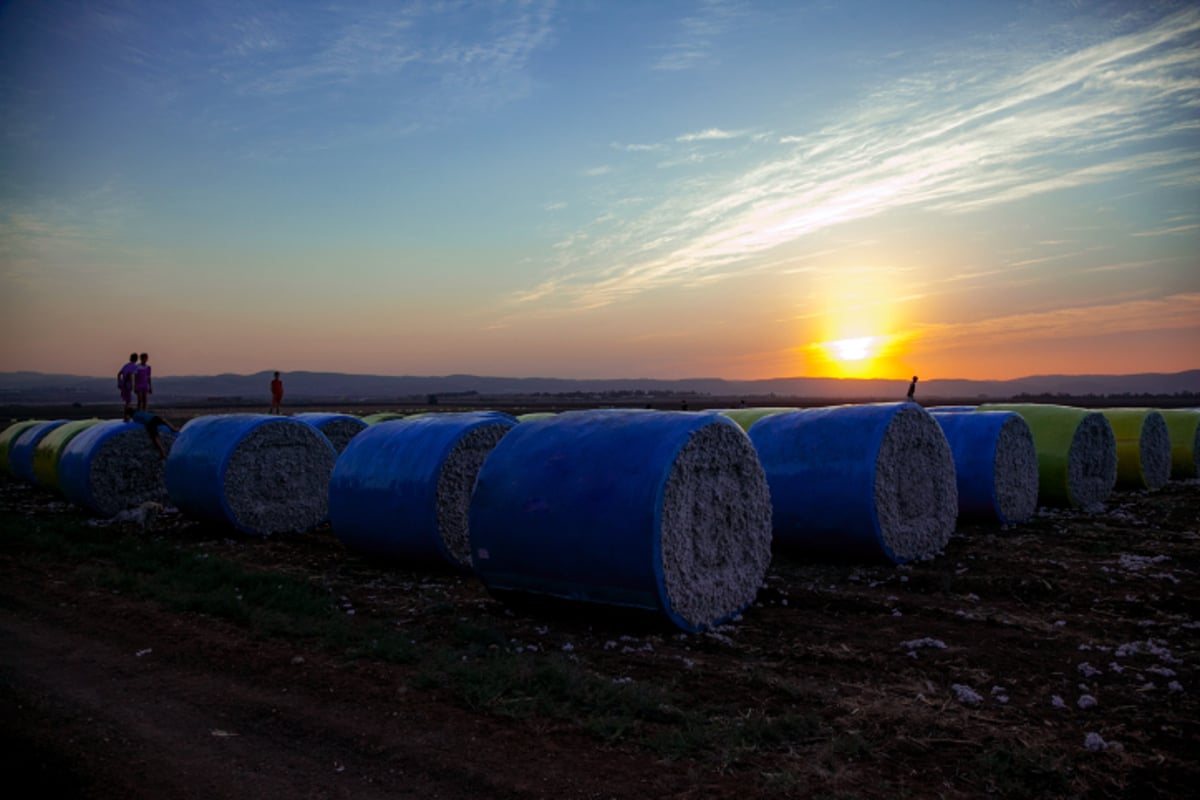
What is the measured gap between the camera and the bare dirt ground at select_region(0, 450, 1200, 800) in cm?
466

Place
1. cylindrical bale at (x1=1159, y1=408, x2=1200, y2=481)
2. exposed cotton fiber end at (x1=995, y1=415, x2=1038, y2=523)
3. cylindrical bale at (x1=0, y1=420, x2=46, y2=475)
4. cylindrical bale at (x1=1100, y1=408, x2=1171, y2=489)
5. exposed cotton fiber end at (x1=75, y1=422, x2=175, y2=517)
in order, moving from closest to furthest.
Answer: exposed cotton fiber end at (x1=995, y1=415, x2=1038, y2=523)
exposed cotton fiber end at (x1=75, y1=422, x2=175, y2=517)
cylindrical bale at (x1=1100, y1=408, x2=1171, y2=489)
cylindrical bale at (x1=1159, y1=408, x2=1200, y2=481)
cylindrical bale at (x1=0, y1=420, x2=46, y2=475)

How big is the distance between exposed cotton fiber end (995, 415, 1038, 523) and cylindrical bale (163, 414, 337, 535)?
10750 mm

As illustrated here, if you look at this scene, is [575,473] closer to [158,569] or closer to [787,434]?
[787,434]

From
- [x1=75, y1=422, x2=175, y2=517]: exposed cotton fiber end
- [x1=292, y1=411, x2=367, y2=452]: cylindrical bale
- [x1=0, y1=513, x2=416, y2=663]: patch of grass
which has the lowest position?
[x1=0, y1=513, x2=416, y2=663]: patch of grass

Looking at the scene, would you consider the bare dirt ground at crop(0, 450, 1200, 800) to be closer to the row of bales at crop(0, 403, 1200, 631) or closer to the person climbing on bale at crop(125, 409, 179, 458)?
the row of bales at crop(0, 403, 1200, 631)

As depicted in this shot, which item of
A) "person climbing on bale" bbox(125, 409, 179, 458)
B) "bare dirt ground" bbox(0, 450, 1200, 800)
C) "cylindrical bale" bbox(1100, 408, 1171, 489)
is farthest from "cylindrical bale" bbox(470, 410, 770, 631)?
"cylindrical bale" bbox(1100, 408, 1171, 489)

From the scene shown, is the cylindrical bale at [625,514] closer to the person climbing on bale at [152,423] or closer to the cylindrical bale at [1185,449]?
the person climbing on bale at [152,423]

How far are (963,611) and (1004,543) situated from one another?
416 cm

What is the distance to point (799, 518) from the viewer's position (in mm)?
10547

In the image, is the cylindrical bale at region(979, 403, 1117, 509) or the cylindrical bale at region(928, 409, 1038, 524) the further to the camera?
the cylindrical bale at region(979, 403, 1117, 509)

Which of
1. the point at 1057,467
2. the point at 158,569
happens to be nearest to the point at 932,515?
the point at 1057,467

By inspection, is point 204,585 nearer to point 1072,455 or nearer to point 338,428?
point 338,428

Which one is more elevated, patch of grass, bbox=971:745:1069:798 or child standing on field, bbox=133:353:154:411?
child standing on field, bbox=133:353:154:411

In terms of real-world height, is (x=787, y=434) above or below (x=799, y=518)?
above
